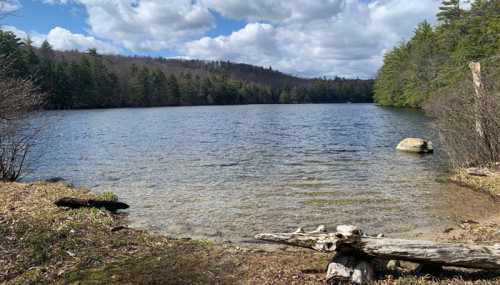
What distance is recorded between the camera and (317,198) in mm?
13430

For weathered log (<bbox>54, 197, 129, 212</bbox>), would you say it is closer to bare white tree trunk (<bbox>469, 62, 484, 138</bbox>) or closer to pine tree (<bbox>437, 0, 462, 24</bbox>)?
bare white tree trunk (<bbox>469, 62, 484, 138</bbox>)

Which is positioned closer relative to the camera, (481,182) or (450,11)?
(481,182)

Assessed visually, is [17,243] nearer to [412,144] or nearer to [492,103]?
[492,103]

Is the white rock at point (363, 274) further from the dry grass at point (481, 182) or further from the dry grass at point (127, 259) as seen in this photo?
the dry grass at point (481, 182)

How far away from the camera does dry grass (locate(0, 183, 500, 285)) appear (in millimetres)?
6012

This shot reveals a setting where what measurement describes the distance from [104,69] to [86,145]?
76610mm

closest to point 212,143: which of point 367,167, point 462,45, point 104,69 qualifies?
point 367,167

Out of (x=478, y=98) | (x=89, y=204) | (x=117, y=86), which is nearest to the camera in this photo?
(x=89, y=204)

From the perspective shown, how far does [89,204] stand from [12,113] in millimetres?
5760

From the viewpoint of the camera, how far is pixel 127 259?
693 cm

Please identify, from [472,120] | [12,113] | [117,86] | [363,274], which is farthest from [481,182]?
[117,86]

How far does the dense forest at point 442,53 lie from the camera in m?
44.3

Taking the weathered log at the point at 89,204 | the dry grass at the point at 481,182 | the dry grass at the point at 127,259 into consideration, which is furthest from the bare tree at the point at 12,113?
the dry grass at the point at 481,182

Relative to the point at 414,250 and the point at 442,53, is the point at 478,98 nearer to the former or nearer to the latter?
the point at 414,250
